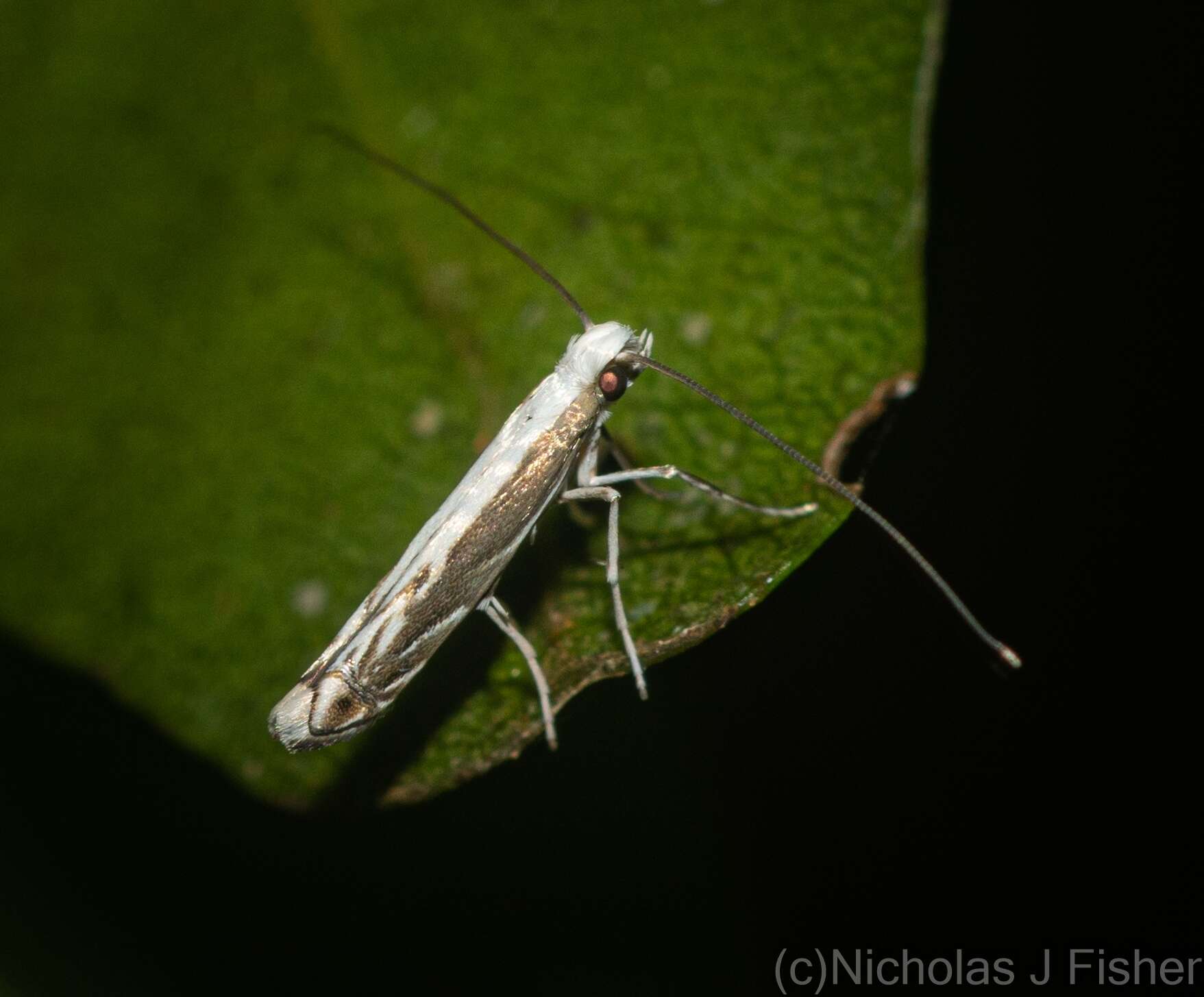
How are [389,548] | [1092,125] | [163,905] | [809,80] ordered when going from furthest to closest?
[163,905] < [1092,125] < [389,548] < [809,80]

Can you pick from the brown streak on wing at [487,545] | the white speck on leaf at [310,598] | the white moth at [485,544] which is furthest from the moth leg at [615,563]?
the white speck on leaf at [310,598]

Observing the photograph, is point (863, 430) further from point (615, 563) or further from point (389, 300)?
point (389, 300)

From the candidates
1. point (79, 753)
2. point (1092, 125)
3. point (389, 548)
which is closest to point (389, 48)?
point (389, 548)

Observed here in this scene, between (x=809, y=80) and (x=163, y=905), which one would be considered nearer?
(x=809, y=80)

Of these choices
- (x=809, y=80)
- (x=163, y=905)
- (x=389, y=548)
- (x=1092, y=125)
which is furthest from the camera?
(x=163, y=905)

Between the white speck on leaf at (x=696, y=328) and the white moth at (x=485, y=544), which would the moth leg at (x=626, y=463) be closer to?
the white moth at (x=485, y=544)

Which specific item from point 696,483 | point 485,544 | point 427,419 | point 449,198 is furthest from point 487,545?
point 449,198

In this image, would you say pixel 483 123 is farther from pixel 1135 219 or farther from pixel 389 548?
pixel 1135 219


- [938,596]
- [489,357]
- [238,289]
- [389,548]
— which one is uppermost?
[938,596]
